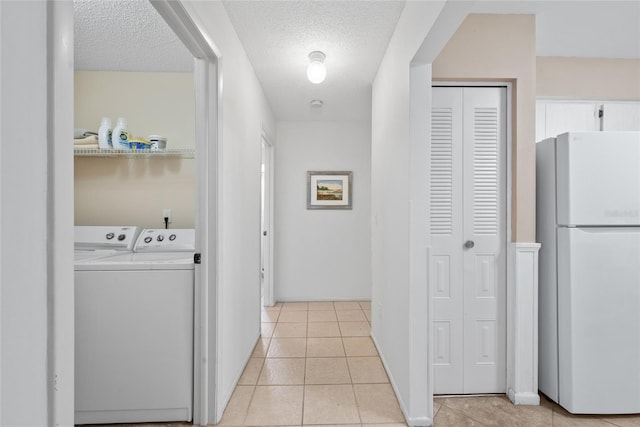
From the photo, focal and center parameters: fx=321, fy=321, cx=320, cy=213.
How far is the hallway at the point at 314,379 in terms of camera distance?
1.90 meters

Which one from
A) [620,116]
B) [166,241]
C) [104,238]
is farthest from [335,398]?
[620,116]

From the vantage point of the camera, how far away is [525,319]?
6.69 feet

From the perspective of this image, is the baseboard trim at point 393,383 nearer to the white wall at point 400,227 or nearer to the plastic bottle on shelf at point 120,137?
the white wall at point 400,227

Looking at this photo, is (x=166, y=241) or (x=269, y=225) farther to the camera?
(x=269, y=225)

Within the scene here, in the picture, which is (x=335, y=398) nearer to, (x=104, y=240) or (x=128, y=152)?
(x=104, y=240)

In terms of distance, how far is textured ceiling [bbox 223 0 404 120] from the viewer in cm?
197

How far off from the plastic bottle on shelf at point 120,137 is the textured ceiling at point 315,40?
1152 mm

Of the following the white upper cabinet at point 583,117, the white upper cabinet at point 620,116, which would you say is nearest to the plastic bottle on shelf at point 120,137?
the white upper cabinet at point 583,117

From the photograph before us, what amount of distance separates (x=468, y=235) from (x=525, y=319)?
0.63 m

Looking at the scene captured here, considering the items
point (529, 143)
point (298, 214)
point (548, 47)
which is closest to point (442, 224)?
point (529, 143)

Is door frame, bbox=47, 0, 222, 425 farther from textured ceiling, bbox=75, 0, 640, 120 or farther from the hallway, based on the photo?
textured ceiling, bbox=75, 0, 640, 120

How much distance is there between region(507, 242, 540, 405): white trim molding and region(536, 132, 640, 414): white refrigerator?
0.51ft

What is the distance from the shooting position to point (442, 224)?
211cm
